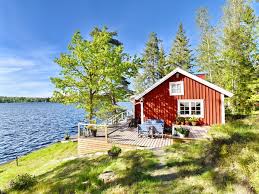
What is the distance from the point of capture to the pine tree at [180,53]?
34.2 meters

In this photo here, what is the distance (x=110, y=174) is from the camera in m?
6.98

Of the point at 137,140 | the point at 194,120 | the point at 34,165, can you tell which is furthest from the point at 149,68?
the point at 34,165

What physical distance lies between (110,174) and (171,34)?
116 feet

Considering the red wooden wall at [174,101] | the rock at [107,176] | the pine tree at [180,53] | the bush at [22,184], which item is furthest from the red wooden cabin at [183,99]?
the pine tree at [180,53]

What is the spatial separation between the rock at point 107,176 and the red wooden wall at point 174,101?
8949mm

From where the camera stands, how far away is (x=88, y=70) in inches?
647

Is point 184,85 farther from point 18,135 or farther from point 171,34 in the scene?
point 18,135

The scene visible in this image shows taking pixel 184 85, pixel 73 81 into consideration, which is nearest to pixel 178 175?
pixel 184 85

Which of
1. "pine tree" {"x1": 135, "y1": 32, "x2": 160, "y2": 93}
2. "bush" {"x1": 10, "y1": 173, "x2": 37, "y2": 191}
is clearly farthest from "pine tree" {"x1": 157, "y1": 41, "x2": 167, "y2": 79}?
"bush" {"x1": 10, "y1": 173, "x2": 37, "y2": 191}

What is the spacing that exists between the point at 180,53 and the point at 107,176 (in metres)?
32.0

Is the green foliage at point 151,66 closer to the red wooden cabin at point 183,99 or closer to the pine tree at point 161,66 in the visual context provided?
the pine tree at point 161,66

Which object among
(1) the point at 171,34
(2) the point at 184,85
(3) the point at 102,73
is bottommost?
(2) the point at 184,85

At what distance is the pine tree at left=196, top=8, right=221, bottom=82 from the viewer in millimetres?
24666

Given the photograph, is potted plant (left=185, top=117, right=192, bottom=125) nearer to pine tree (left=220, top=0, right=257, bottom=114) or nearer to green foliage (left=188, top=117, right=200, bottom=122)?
green foliage (left=188, top=117, right=200, bottom=122)
